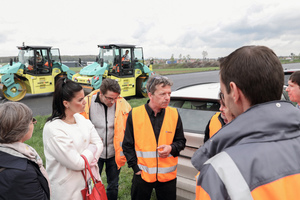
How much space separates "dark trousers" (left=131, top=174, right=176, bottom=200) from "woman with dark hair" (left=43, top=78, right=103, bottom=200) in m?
0.50

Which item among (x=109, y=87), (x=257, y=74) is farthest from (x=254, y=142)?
(x=109, y=87)

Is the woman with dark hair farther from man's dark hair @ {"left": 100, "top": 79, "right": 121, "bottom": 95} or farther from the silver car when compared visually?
the silver car

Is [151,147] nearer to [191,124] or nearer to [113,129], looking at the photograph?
[191,124]

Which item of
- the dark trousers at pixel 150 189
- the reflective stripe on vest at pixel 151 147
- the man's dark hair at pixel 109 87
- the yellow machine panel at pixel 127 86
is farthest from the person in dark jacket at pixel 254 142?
the yellow machine panel at pixel 127 86

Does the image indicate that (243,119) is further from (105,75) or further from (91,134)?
(105,75)

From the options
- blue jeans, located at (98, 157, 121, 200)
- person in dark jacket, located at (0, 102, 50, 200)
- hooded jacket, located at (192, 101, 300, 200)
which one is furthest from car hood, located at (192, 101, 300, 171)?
→ blue jeans, located at (98, 157, 121, 200)

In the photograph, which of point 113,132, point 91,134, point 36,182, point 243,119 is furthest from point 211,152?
point 113,132

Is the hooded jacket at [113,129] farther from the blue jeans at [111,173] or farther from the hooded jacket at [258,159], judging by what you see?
the hooded jacket at [258,159]

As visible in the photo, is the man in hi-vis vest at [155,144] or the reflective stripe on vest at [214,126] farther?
the man in hi-vis vest at [155,144]

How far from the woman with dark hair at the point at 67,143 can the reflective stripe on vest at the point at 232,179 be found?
5.14ft

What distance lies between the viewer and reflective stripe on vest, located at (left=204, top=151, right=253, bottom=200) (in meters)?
0.83

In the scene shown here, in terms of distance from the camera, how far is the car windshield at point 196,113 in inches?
112

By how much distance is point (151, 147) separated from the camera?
2.44 meters

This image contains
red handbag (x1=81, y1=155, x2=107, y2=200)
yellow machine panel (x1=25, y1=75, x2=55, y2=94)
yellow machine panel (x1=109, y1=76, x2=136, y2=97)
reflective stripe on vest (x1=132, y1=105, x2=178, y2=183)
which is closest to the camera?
red handbag (x1=81, y1=155, x2=107, y2=200)
